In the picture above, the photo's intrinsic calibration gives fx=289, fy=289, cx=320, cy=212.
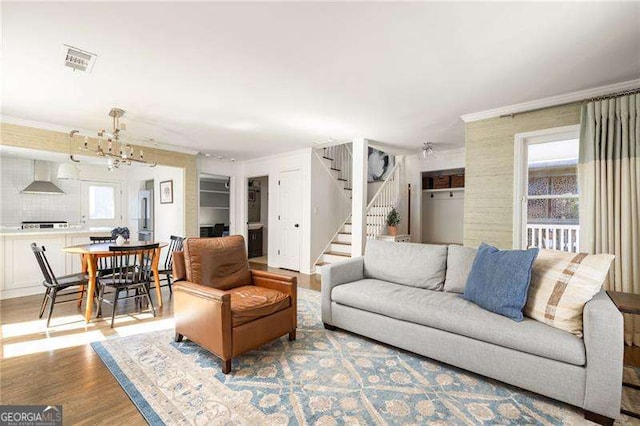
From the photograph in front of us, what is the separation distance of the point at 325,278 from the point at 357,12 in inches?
86.6

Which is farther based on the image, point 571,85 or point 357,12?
point 571,85

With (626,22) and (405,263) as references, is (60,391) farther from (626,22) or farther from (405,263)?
(626,22)

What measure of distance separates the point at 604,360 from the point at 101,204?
8800 mm

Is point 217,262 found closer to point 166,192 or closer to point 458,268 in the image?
point 458,268

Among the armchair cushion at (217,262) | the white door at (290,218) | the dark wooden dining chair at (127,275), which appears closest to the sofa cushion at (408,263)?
the armchair cushion at (217,262)

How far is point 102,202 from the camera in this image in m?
7.02

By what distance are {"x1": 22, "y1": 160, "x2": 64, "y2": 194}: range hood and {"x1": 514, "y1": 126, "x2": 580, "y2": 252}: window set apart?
8.17m

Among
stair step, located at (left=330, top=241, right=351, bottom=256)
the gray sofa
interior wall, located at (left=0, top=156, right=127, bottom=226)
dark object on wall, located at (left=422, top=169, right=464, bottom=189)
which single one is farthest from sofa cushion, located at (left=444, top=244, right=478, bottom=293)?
interior wall, located at (left=0, top=156, right=127, bottom=226)

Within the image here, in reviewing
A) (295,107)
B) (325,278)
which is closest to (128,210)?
(295,107)

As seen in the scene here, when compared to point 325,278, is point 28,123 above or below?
above

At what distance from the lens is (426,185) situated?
7.17 m

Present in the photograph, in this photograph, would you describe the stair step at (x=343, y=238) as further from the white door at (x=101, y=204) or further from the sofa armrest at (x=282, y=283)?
the white door at (x=101, y=204)

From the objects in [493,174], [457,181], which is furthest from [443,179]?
[493,174]

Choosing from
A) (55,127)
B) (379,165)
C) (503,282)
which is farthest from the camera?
(379,165)
